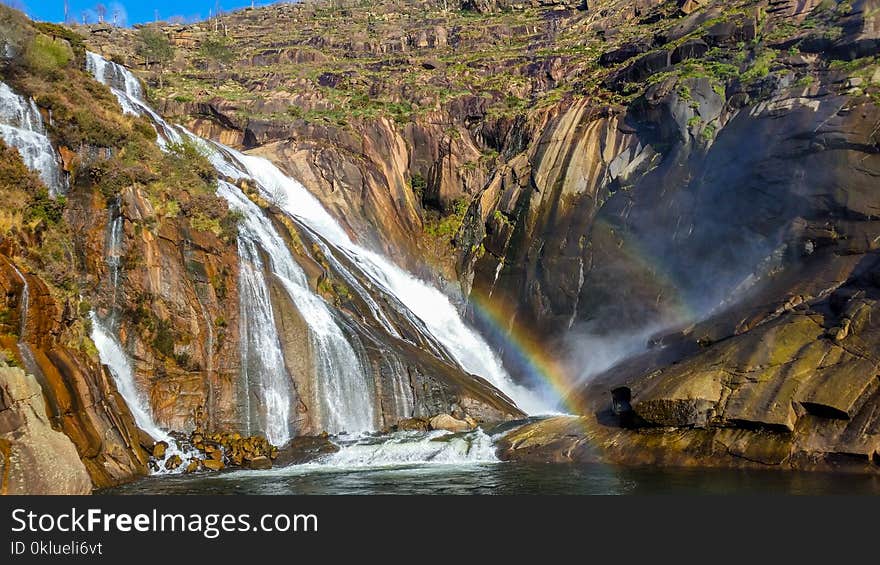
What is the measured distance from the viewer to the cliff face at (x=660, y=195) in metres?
23.7

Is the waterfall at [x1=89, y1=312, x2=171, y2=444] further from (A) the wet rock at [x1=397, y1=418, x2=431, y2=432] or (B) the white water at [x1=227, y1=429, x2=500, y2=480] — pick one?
(A) the wet rock at [x1=397, y1=418, x2=431, y2=432]

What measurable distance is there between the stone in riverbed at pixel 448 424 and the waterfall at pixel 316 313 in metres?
1.67

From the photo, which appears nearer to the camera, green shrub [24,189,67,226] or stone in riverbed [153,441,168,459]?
stone in riverbed [153,441,168,459]

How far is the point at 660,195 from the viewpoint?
140 ft

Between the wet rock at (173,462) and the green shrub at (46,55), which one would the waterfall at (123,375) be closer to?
the wet rock at (173,462)

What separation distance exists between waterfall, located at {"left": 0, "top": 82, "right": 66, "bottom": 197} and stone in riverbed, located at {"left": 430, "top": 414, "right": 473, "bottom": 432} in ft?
61.7

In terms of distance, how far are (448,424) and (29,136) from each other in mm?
22144

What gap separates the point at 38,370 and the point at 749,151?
118ft

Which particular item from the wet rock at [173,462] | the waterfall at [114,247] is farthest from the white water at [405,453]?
the waterfall at [114,247]

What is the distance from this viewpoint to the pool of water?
1819 centimetres

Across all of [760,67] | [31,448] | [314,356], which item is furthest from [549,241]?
[31,448]

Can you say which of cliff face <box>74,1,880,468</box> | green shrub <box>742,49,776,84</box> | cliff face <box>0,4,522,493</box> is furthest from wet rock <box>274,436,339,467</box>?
green shrub <box>742,49,776,84</box>

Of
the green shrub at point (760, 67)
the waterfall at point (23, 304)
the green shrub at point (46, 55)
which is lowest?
the waterfall at point (23, 304)

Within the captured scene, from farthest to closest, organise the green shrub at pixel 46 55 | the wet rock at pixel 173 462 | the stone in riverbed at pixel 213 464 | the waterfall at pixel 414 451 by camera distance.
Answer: the green shrub at pixel 46 55, the waterfall at pixel 414 451, the stone in riverbed at pixel 213 464, the wet rock at pixel 173 462
